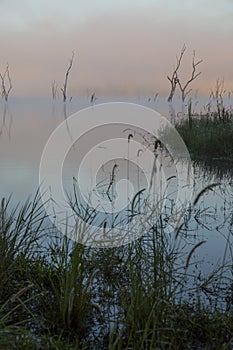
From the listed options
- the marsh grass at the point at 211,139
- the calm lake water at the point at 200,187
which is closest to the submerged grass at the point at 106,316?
the calm lake water at the point at 200,187

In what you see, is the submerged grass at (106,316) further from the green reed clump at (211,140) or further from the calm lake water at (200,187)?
the green reed clump at (211,140)

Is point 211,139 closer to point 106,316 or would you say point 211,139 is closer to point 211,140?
point 211,140

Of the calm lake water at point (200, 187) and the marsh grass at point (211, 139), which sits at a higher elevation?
the marsh grass at point (211, 139)

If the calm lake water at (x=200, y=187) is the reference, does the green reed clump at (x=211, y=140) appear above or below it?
above

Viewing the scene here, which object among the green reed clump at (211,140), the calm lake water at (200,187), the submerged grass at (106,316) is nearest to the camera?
the submerged grass at (106,316)

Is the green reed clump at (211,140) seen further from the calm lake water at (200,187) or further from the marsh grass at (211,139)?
the calm lake water at (200,187)

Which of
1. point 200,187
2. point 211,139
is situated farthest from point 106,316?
point 211,139

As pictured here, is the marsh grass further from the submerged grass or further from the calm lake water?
the submerged grass

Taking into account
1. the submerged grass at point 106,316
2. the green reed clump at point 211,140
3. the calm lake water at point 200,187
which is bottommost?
the submerged grass at point 106,316

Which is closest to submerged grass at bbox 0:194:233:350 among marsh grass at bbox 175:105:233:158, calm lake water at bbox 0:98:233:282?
calm lake water at bbox 0:98:233:282

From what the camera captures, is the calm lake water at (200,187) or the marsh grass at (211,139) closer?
the calm lake water at (200,187)

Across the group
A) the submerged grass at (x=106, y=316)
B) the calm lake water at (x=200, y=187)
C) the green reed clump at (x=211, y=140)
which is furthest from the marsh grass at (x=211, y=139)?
the submerged grass at (x=106, y=316)

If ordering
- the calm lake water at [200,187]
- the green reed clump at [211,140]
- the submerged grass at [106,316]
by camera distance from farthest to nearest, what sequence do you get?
1. the green reed clump at [211,140]
2. the calm lake water at [200,187]
3. the submerged grass at [106,316]

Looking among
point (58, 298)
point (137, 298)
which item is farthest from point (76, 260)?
point (137, 298)
